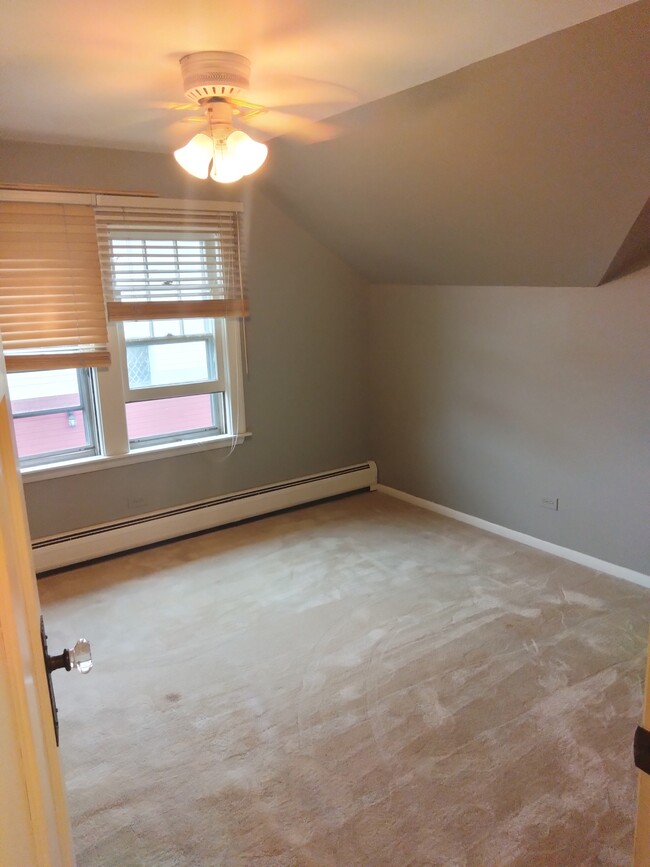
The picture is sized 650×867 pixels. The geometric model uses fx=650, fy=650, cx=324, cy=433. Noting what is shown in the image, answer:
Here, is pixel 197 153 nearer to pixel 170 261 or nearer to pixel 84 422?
pixel 170 261

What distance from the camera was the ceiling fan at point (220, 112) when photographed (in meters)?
2.20

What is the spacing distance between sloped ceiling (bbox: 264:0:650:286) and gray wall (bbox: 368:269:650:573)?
0.20m

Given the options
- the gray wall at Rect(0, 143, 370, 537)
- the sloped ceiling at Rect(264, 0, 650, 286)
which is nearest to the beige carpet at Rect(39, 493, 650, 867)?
the gray wall at Rect(0, 143, 370, 537)

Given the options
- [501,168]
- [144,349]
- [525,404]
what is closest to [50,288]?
[144,349]

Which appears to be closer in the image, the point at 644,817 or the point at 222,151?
the point at 644,817

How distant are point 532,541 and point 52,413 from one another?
2.83 metres

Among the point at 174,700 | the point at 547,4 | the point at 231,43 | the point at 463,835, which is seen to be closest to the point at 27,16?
the point at 231,43

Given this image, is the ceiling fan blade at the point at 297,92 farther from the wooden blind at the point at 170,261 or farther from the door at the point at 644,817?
the door at the point at 644,817

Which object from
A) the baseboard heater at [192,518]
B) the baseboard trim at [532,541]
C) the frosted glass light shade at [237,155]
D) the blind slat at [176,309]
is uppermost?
the frosted glass light shade at [237,155]

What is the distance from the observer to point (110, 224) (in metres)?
3.54

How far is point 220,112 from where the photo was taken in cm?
242

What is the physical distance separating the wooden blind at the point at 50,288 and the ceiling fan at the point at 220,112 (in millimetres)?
1079

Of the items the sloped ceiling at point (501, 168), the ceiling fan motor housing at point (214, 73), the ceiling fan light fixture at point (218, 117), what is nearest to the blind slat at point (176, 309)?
the sloped ceiling at point (501, 168)

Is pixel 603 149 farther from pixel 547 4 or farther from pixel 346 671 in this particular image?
pixel 346 671
